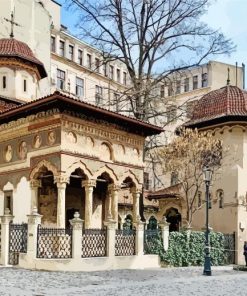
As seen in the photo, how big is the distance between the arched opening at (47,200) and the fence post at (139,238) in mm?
3368

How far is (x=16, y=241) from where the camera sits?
62.5ft

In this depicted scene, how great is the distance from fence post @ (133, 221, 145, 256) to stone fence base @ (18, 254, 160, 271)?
23cm

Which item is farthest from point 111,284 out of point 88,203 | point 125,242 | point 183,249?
point 183,249

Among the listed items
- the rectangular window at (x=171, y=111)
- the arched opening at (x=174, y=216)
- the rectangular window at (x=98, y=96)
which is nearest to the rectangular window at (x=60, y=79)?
the rectangular window at (x=98, y=96)

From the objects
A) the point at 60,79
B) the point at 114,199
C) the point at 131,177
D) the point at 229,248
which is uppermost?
the point at 60,79

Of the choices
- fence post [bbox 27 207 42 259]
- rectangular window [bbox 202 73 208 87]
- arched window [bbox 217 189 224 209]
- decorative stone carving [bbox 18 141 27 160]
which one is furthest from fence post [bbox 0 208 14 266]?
rectangular window [bbox 202 73 208 87]

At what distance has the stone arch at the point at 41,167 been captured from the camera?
20.1 meters

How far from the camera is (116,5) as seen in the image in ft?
97.5

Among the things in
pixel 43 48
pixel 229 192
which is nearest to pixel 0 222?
pixel 229 192

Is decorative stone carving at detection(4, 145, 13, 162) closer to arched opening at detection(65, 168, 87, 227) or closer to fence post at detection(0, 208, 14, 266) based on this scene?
arched opening at detection(65, 168, 87, 227)

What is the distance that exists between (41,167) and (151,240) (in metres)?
5.56

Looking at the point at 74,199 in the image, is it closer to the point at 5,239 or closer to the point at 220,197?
the point at 5,239

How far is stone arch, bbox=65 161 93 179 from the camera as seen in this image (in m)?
20.3

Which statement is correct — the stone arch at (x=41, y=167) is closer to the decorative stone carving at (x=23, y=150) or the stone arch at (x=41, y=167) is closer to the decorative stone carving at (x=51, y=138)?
the decorative stone carving at (x=51, y=138)
